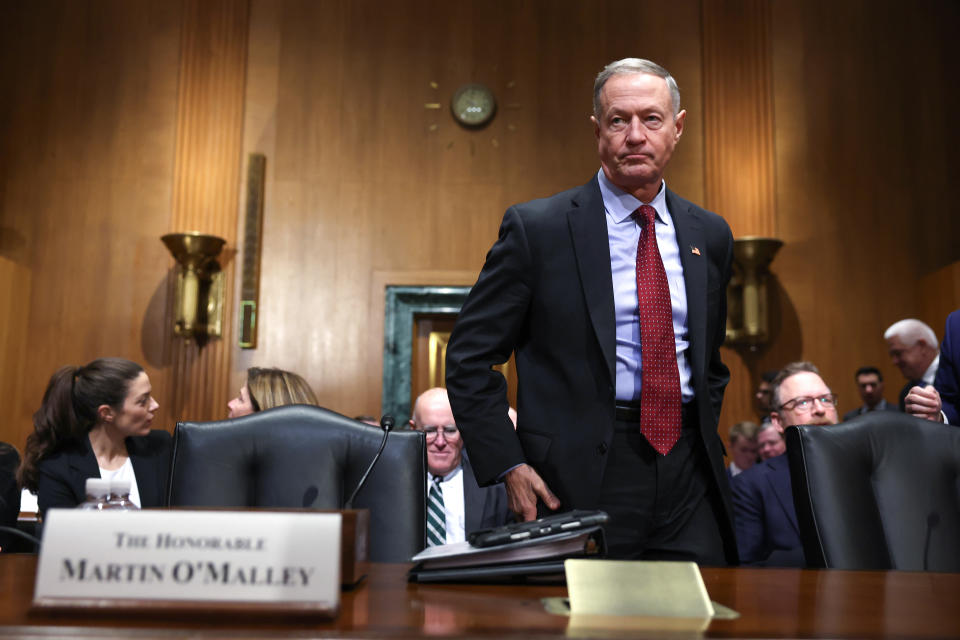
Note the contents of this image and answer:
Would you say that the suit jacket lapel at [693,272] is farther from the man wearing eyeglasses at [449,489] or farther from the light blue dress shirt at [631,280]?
the man wearing eyeglasses at [449,489]

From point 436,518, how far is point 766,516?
1318 millimetres

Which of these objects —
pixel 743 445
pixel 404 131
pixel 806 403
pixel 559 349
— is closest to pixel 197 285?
pixel 404 131

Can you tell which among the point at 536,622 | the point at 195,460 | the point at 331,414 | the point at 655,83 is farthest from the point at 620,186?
the point at 536,622

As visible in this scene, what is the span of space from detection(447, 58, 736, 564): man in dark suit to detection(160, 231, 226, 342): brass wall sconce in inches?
177

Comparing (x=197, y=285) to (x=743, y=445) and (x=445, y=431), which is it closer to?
(x=445, y=431)

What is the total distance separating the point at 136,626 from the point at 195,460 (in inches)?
40.5

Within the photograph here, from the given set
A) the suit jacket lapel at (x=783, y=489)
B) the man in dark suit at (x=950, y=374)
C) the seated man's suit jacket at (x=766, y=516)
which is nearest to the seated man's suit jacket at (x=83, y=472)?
the seated man's suit jacket at (x=766, y=516)

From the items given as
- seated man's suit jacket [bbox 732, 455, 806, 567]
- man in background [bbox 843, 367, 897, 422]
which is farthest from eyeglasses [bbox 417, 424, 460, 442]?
man in background [bbox 843, 367, 897, 422]

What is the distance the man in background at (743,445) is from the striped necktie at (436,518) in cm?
290

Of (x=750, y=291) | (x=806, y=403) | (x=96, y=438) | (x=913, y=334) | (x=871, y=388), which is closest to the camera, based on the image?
(x=96, y=438)

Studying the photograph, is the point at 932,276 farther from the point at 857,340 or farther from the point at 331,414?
the point at 331,414

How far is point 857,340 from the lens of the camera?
20.6ft

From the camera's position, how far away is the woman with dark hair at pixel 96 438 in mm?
3143

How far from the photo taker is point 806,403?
364 cm
